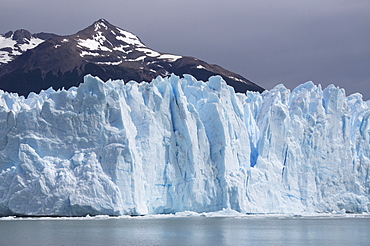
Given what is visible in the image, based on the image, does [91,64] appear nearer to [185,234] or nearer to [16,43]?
[16,43]

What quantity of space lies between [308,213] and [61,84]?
126ft

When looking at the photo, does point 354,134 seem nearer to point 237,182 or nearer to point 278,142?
point 278,142

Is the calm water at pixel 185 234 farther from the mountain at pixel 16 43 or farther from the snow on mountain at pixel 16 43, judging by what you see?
the snow on mountain at pixel 16 43

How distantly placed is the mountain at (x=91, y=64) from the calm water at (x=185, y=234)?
119 feet

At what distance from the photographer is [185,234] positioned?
25.9 metres

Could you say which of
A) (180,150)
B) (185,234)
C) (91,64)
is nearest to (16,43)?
(91,64)

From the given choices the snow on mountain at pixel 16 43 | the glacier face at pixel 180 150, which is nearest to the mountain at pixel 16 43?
the snow on mountain at pixel 16 43

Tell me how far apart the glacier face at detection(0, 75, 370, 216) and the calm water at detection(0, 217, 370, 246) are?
1658mm

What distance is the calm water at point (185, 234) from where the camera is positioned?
907 inches

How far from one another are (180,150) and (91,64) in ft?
120

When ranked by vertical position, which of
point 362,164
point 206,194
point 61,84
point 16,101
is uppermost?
point 61,84

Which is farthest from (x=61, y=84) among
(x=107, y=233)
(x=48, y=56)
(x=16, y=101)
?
(x=107, y=233)

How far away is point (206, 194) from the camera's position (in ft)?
106

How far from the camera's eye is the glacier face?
29.2m
